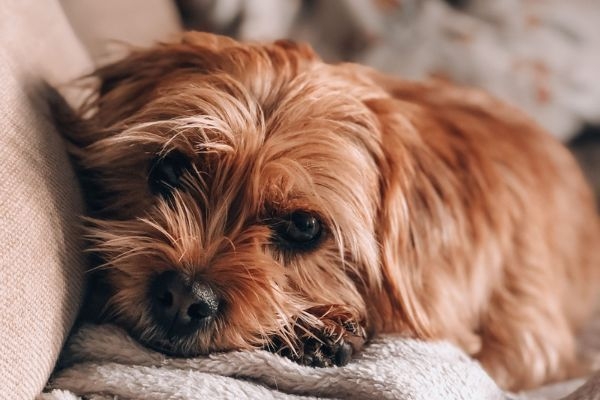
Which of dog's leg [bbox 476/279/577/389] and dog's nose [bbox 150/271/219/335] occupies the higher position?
dog's nose [bbox 150/271/219/335]

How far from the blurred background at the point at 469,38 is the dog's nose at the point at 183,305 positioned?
1040 mm

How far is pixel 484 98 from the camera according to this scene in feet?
6.17

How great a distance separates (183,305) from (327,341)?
0.24 metres

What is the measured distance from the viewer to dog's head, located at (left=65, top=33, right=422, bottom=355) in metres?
1.20

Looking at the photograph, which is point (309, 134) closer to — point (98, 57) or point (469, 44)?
point (98, 57)

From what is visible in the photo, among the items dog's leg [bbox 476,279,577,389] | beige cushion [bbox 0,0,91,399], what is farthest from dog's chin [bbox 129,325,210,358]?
dog's leg [bbox 476,279,577,389]

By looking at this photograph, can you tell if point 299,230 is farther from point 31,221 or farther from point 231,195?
point 31,221

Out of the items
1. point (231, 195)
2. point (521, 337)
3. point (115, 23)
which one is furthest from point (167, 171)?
point (521, 337)

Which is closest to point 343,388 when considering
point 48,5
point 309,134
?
point 309,134

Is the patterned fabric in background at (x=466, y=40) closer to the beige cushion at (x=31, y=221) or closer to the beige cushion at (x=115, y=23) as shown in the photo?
the beige cushion at (x=115, y=23)

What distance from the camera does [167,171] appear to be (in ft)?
4.37

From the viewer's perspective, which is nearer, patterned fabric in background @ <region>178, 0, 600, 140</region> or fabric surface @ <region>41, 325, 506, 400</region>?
fabric surface @ <region>41, 325, 506, 400</region>

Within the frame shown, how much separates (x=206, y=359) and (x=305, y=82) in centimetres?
50

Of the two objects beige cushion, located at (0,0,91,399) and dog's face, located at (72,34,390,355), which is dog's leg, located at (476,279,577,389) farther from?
beige cushion, located at (0,0,91,399)
